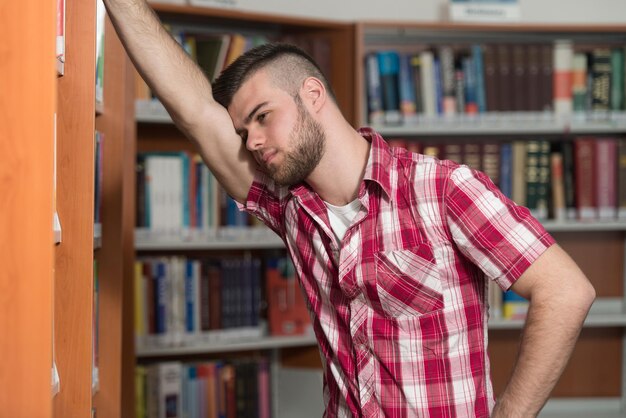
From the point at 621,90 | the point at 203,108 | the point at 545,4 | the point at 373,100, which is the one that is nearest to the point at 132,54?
the point at 203,108

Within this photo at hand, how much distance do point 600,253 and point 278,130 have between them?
2.54 m

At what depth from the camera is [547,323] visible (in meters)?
1.50

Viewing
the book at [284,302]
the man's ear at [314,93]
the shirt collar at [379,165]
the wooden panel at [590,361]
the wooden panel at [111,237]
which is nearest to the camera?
the shirt collar at [379,165]

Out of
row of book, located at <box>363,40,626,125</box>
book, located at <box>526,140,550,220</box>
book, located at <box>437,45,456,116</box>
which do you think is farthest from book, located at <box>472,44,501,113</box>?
book, located at <box>526,140,550,220</box>

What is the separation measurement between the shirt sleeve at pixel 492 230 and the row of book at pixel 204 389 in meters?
1.89

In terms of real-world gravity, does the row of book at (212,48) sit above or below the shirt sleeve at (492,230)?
above

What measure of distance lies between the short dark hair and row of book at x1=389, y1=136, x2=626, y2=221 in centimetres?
172

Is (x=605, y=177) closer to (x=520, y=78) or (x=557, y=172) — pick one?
(x=557, y=172)

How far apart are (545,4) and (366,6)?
0.85 meters

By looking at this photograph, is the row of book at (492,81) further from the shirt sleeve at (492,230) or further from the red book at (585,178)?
the shirt sleeve at (492,230)

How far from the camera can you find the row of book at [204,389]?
3125 millimetres

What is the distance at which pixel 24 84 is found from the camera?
3.35 ft

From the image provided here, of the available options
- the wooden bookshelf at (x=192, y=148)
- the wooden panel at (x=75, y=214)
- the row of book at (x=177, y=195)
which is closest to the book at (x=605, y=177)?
the wooden bookshelf at (x=192, y=148)

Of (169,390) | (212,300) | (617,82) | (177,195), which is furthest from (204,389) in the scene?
(617,82)
